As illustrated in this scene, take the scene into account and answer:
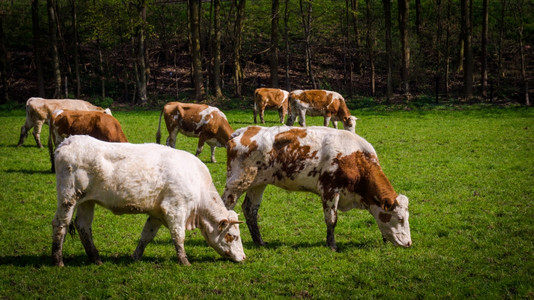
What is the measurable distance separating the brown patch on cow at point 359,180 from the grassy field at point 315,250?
2.93ft

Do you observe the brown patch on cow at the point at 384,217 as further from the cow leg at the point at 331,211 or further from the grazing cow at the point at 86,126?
the grazing cow at the point at 86,126

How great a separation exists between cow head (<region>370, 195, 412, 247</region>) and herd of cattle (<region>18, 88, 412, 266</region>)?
0.02m

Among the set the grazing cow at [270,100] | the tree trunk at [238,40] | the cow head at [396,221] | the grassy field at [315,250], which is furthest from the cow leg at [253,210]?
the tree trunk at [238,40]

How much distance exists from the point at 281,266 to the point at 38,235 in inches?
189

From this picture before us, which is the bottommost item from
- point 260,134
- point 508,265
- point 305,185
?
point 508,265

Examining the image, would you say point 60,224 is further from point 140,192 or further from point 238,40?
point 238,40

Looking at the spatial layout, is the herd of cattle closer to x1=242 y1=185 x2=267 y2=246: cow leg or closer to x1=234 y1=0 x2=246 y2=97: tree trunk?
x1=242 y1=185 x2=267 y2=246: cow leg

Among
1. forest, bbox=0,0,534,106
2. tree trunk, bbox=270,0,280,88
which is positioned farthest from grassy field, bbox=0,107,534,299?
forest, bbox=0,0,534,106

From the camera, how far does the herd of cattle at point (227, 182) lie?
7160mm

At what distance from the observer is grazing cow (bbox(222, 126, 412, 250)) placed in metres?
8.49

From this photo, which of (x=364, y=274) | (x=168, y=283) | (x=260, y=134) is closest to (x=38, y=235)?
(x=168, y=283)

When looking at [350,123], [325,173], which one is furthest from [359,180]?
[350,123]

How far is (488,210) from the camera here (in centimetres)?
1076

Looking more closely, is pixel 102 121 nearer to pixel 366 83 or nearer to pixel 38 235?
pixel 38 235
